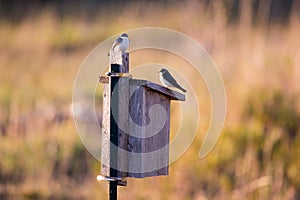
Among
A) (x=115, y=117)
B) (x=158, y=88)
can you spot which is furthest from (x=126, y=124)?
(x=158, y=88)

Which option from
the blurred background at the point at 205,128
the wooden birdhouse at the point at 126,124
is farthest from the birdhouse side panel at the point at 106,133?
the blurred background at the point at 205,128

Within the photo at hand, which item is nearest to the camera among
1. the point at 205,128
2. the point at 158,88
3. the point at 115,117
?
the point at 115,117

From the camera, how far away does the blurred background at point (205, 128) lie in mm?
7320

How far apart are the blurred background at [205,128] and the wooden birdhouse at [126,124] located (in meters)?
2.28

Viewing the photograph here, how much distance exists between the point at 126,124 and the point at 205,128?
12.0 feet

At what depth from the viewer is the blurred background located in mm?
7320

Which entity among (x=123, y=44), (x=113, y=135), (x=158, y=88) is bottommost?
(x=113, y=135)

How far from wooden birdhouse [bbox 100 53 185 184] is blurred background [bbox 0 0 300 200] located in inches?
89.6

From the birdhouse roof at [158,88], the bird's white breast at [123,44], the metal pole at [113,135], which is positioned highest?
the bird's white breast at [123,44]

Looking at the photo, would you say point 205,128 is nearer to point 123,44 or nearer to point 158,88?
point 158,88

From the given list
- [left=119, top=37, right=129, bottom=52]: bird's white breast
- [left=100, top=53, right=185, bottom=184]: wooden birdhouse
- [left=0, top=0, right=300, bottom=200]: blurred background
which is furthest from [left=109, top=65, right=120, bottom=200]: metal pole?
[left=0, top=0, right=300, bottom=200]: blurred background

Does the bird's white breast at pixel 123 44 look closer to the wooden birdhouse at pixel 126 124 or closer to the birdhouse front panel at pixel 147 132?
the wooden birdhouse at pixel 126 124

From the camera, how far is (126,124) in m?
4.58

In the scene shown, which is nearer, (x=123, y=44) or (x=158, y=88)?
(x=123, y=44)
